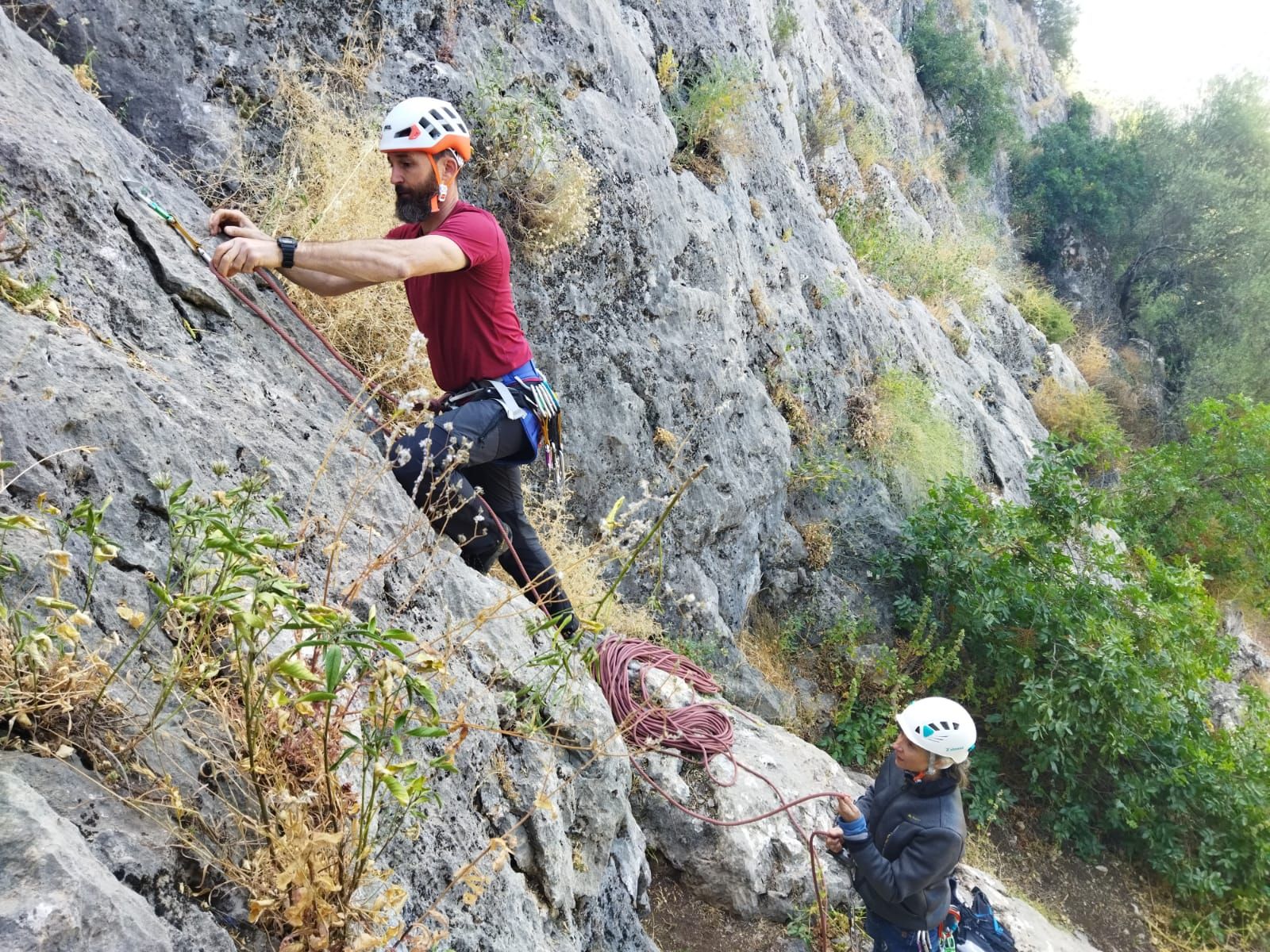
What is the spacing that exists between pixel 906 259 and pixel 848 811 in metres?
9.88

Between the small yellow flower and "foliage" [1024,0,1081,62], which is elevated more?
"foliage" [1024,0,1081,62]

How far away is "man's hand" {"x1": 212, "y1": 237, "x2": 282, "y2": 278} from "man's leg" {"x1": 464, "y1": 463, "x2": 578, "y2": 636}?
120 cm

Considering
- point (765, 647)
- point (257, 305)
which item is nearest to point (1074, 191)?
point (765, 647)

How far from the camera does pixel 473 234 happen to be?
326cm

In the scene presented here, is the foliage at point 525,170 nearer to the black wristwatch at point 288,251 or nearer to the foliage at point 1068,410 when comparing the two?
the black wristwatch at point 288,251

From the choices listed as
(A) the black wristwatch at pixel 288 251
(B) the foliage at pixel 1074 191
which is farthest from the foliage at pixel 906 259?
(A) the black wristwatch at pixel 288 251

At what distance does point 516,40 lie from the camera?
6051mm

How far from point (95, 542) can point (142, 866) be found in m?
0.60

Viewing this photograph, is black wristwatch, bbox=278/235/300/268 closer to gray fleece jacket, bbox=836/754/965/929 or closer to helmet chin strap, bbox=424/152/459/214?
helmet chin strap, bbox=424/152/459/214

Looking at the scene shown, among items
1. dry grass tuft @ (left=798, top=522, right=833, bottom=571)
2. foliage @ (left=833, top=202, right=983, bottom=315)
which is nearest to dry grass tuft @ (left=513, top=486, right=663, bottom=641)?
dry grass tuft @ (left=798, top=522, right=833, bottom=571)

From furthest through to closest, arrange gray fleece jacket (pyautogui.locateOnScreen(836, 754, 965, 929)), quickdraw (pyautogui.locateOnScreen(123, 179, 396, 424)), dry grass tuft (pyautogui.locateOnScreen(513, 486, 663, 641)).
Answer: dry grass tuft (pyautogui.locateOnScreen(513, 486, 663, 641))
gray fleece jacket (pyautogui.locateOnScreen(836, 754, 965, 929))
quickdraw (pyautogui.locateOnScreen(123, 179, 396, 424))

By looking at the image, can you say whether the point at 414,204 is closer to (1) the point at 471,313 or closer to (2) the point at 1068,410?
(1) the point at 471,313

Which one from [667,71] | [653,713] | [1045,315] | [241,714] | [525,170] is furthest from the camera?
[1045,315]

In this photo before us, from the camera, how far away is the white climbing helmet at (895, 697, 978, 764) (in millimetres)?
3727
